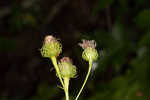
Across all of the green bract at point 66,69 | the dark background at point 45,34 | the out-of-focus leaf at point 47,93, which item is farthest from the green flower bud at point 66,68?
the out-of-focus leaf at point 47,93

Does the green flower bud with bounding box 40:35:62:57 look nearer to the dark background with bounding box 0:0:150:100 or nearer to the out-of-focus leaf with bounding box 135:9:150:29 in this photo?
the out-of-focus leaf with bounding box 135:9:150:29

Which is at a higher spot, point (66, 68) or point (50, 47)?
point (50, 47)

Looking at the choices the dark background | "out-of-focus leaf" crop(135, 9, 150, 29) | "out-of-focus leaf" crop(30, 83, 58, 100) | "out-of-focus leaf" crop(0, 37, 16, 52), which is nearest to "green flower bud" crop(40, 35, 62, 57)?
"out-of-focus leaf" crop(135, 9, 150, 29)

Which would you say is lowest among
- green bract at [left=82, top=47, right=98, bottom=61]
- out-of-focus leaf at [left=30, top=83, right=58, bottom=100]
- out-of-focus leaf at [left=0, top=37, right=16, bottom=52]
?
out-of-focus leaf at [left=30, top=83, right=58, bottom=100]

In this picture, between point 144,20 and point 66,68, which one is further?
point 144,20

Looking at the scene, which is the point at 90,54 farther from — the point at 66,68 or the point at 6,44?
the point at 6,44

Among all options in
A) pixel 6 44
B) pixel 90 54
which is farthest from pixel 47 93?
pixel 90 54

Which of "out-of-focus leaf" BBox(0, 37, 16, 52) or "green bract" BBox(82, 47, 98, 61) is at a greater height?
"out-of-focus leaf" BBox(0, 37, 16, 52)

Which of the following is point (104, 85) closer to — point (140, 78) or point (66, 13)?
point (140, 78)

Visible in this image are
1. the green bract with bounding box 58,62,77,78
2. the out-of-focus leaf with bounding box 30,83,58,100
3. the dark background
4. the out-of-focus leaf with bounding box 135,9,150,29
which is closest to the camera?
the green bract with bounding box 58,62,77,78

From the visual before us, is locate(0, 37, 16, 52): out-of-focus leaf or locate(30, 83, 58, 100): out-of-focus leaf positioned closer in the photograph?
locate(30, 83, 58, 100): out-of-focus leaf

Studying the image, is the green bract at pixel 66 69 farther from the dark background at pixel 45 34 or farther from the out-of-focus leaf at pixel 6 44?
the out-of-focus leaf at pixel 6 44

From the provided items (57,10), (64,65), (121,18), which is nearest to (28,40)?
(57,10)
